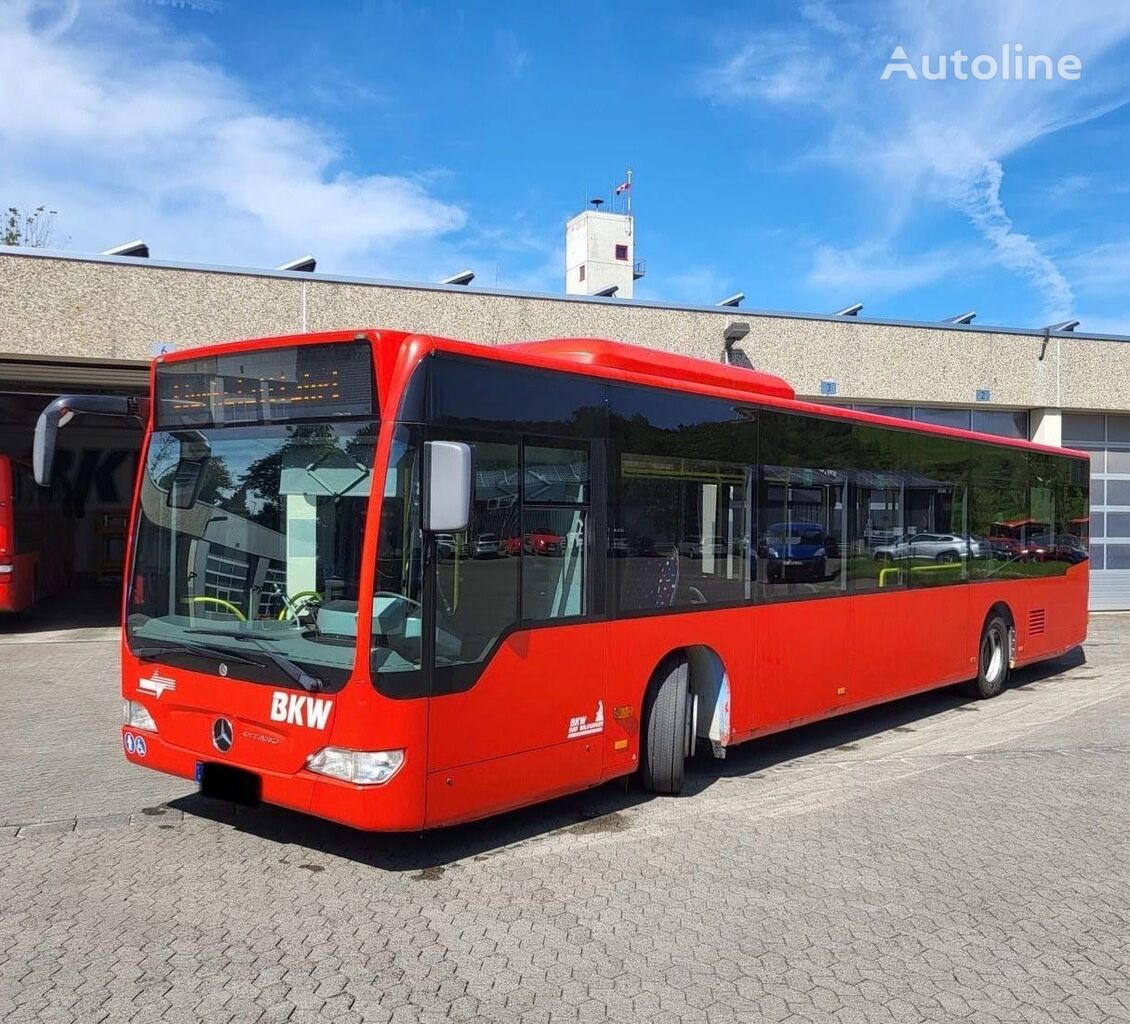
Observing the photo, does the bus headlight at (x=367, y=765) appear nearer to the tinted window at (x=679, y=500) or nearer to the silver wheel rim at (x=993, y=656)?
the tinted window at (x=679, y=500)

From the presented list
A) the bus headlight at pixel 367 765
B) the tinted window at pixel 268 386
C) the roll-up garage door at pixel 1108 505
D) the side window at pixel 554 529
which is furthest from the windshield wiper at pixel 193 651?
the roll-up garage door at pixel 1108 505

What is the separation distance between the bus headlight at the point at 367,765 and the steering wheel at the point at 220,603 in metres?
0.93

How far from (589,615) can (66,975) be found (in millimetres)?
3169

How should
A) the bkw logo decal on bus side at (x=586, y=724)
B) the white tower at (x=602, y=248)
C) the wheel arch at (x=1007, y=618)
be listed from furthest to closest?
1. the white tower at (x=602, y=248)
2. the wheel arch at (x=1007, y=618)
3. the bkw logo decal on bus side at (x=586, y=724)

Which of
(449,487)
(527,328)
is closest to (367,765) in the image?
(449,487)

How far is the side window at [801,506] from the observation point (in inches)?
308

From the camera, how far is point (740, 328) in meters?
16.9

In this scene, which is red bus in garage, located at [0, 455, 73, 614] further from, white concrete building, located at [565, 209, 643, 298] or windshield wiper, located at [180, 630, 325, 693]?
white concrete building, located at [565, 209, 643, 298]

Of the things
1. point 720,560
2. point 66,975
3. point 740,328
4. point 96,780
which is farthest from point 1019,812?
point 740,328

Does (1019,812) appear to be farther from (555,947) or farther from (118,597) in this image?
(118,597)

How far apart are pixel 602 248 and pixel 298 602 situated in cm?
6798

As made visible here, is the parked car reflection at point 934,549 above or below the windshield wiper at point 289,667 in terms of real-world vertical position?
above

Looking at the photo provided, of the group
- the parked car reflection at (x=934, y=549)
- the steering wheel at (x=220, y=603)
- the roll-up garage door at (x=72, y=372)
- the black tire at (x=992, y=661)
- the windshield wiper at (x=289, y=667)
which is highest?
the roll-up garage door at (x=72, y=372)

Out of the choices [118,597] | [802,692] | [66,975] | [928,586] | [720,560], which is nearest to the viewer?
[66,975]
